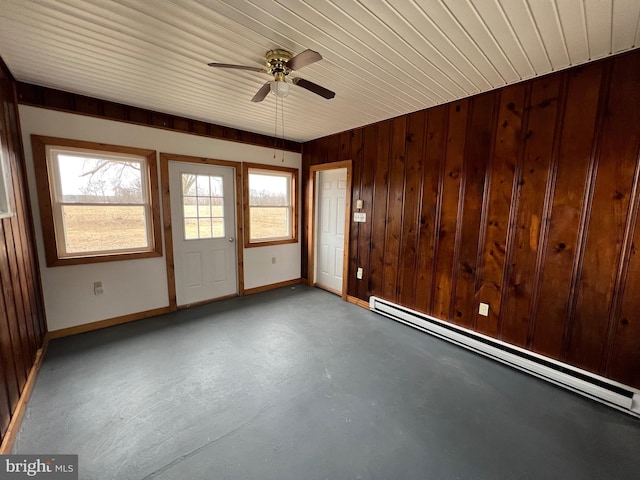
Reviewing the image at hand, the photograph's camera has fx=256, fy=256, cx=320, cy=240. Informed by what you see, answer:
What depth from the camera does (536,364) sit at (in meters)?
2.20

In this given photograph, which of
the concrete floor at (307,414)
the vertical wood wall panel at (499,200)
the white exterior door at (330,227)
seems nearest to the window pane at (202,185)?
the white exterior door at (330,227)

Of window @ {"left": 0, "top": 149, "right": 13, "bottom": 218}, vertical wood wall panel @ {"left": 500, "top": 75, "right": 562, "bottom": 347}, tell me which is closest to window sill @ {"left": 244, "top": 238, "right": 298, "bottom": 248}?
window @ {"left": 0, "top": 149, "right": 13, "bottom": 218}

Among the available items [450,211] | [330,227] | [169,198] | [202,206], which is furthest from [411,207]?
[169,198]

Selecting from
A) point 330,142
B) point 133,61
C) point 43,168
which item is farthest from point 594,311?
point 43,168

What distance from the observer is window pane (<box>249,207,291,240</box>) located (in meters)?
4.15

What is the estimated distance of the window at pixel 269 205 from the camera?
400 centimetres

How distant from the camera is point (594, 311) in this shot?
1979mm

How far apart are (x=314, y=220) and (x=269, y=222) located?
769 millimetres

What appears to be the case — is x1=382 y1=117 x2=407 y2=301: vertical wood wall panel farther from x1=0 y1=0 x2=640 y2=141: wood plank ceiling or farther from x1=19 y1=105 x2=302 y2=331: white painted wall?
x1=19 y1=105 x2=302 y2=331: white painted wall

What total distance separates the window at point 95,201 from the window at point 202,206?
1.21 ft

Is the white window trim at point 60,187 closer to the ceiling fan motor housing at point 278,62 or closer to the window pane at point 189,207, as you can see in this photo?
the window pane at point 189,207

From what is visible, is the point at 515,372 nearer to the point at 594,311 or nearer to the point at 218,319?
the point at 594,311

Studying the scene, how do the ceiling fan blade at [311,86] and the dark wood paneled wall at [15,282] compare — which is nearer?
the dark wood paneled wall at [15,282]

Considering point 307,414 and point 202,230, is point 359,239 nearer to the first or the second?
point 202,230
